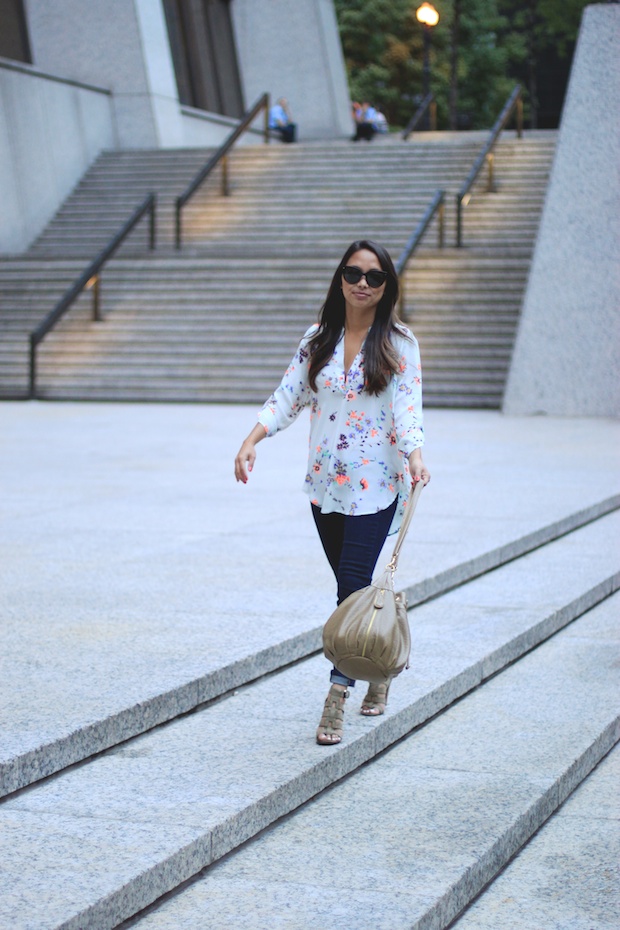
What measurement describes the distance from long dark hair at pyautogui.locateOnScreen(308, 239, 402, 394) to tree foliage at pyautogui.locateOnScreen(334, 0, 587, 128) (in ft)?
116

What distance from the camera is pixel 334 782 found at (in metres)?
4.05

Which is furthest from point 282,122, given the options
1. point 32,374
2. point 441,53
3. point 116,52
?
point 441,53

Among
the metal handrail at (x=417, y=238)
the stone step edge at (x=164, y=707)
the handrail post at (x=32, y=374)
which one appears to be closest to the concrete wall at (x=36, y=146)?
the handrail post at (x=32, y=374)

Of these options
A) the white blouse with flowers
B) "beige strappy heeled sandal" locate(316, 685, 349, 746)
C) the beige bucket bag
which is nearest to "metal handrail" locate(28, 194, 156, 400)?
the white blouse with flowers

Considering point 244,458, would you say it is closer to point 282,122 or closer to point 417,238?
point 417,238

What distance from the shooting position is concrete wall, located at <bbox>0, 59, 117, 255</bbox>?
23188 millimetres

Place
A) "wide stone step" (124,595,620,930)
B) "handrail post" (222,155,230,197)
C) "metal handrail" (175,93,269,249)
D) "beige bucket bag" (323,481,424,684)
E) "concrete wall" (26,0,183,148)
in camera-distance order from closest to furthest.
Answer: "wide stone step" (124,595,620,930) < "beige bucket bag" (323,481,424,684) < "metal handrail" (175,93,269,249) < "handrail post" (222,155,230,197) < "concrete wall" (26,0,183,148)

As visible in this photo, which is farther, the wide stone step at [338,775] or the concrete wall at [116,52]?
the concrete wall at [116,52]

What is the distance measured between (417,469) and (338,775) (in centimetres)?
102

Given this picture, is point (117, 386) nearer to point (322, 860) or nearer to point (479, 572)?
point (479, 572)

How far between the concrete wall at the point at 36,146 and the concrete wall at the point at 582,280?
1120 centimetres

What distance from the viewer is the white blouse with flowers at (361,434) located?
4160mm

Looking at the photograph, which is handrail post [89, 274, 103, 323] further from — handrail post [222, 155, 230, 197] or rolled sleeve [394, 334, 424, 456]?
rolled sleeve [394, 334, 424, 456]

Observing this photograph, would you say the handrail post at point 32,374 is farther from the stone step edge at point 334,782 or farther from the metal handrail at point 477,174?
the stone step edge at point 334,782
